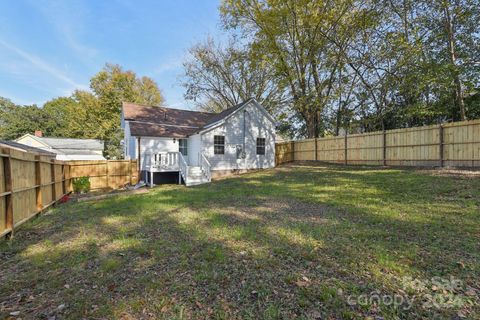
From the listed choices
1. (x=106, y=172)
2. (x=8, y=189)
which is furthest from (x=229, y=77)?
(x=8, y=189)

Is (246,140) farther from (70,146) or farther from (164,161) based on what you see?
(70,146)

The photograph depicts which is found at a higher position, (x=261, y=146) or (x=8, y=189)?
(x=261, y=146)

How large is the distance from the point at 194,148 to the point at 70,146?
72.3ft

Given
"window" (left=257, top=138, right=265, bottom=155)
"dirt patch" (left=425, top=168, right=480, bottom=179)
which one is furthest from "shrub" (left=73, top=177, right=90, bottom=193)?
"dirt patch" (left=425, top=168, right=480, bottom=179)

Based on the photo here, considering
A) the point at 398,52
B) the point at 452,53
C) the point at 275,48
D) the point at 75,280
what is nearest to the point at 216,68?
the point at 275,48

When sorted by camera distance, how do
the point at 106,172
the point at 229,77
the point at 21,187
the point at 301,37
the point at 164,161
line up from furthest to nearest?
1. the point at 229,77
2. the point at 301,37
3. the point at 164,161
4. the point at 106,172
5. the point at 21,187

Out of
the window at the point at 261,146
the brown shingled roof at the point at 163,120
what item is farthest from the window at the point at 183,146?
the window at the point at 261,146

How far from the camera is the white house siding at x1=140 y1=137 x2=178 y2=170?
15.1 m

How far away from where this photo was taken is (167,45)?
70.5 feet

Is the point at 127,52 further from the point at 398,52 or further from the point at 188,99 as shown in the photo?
the point at 398,52

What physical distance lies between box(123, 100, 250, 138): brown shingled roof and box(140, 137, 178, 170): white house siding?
36cm

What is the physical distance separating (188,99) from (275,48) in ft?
38.7

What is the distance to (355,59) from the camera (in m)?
18.2

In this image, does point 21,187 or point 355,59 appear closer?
point 21,187
